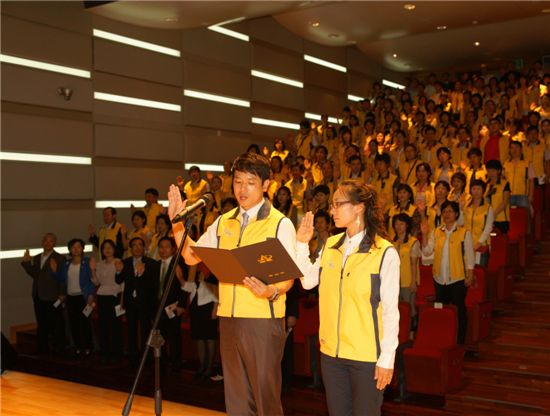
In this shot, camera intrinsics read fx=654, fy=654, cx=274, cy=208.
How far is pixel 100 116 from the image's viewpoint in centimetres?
811

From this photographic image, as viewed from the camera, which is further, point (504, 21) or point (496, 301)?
point (504, 21)

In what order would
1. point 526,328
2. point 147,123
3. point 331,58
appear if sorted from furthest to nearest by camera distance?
point 331,58, point 147,123, point 526,328

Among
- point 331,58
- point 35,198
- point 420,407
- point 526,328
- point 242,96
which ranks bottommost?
point 420,407

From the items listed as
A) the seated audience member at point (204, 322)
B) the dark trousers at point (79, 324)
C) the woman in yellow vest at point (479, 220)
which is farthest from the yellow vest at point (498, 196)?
the dark trousers at point (79, 324)

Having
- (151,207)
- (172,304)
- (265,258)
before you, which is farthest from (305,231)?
(151,207)

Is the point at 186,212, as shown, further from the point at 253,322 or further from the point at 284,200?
the point at 284,200

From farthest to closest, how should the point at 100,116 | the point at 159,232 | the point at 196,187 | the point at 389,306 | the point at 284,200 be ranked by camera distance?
the point at 196,187
the point at 100,116
the point at 284,200
the point at 159,232
the point at 389,306

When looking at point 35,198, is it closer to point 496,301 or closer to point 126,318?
point 126,318

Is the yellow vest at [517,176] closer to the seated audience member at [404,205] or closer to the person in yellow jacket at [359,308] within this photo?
the seated audience member at [404,205]

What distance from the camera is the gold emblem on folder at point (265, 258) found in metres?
2.35

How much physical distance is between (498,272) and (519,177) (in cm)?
152

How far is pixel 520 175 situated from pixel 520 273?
1.13 metres

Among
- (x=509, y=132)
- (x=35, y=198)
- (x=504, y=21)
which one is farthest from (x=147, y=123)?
(x=504, y=21)

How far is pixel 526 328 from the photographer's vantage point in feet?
17.4
